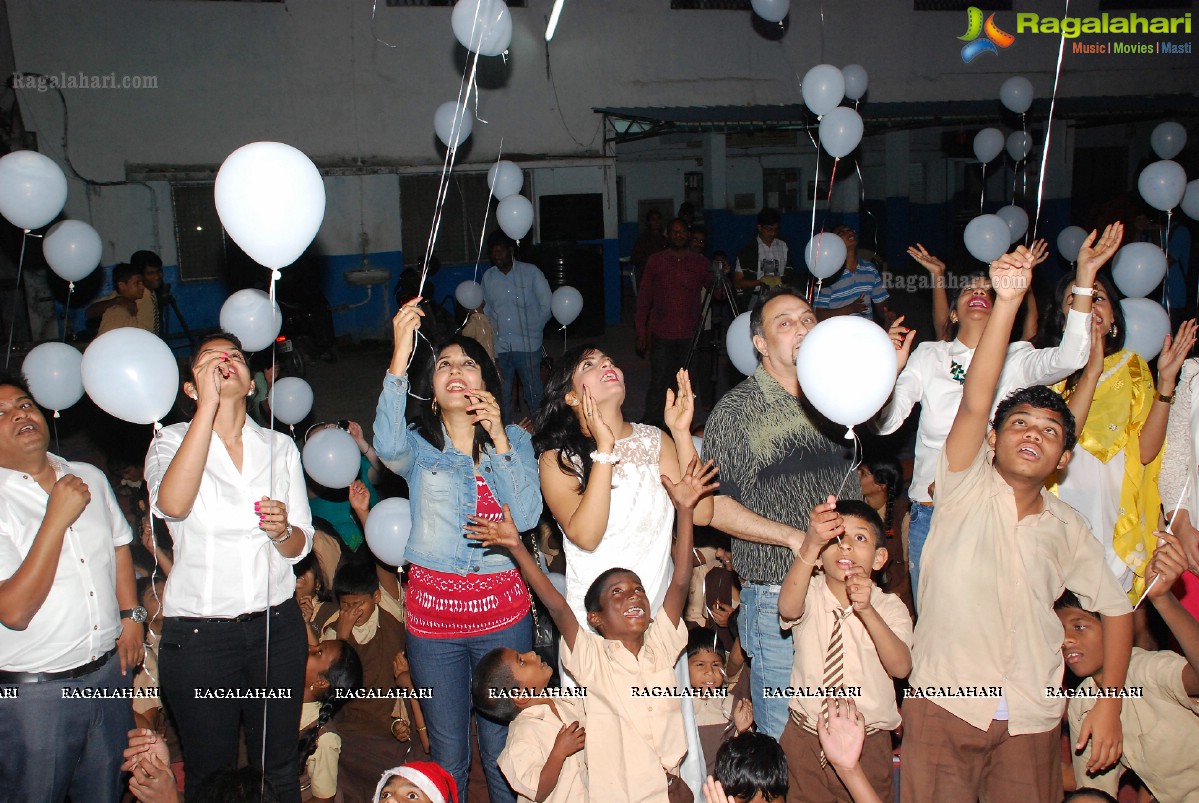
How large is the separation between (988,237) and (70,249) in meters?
5.53

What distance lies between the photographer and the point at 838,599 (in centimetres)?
247

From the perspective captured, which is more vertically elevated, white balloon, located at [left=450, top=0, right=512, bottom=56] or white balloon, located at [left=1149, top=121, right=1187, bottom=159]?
white balloon, located at [left=450, top=0, right=512, bottom=56]

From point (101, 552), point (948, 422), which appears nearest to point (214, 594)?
point (101, 552)

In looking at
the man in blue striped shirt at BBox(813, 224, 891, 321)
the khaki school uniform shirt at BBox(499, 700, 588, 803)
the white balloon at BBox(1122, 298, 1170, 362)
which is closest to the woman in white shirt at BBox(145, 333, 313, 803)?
the khaki school uniform shirt at BBox(499, 700, 588, 803)

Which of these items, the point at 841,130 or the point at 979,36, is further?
the point at 979,36

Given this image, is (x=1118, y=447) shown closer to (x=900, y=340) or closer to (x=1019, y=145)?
(x=900, y=340)

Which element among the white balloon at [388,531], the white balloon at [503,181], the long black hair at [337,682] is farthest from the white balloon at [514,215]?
the long black hair at [337,682]

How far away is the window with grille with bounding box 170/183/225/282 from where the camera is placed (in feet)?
33.7

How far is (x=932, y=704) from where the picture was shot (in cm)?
220

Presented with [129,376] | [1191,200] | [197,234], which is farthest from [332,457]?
[197,234]

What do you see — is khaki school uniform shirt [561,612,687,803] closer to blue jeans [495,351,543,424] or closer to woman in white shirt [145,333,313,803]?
woman in white shirt [145,333,313,803]

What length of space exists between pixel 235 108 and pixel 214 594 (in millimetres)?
9138

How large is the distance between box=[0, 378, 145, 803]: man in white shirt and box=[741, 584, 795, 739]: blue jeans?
68.2 inches

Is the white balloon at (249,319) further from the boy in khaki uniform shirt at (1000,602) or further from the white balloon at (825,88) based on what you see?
the white balloon at (825,88)
